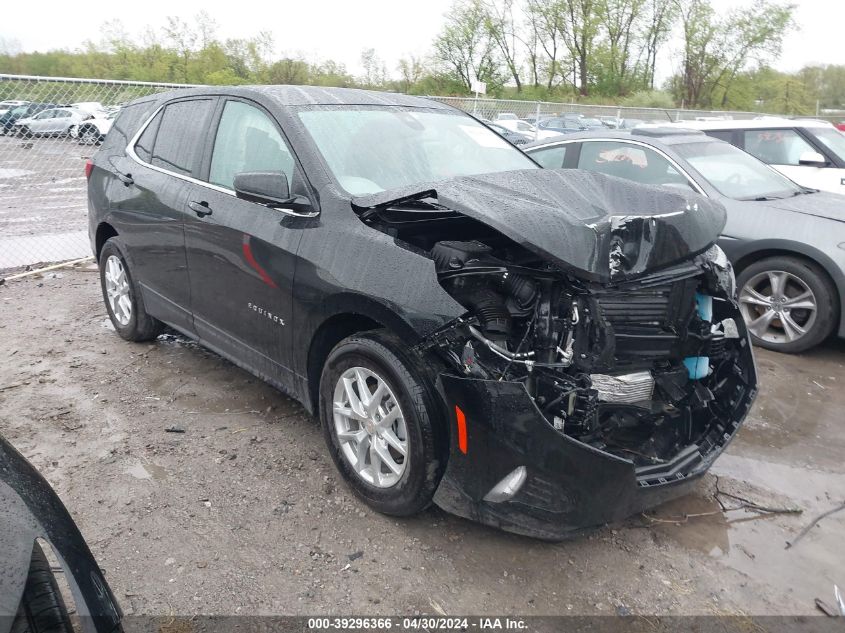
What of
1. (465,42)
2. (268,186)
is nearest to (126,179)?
(268,186)

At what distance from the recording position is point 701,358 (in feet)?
10.1

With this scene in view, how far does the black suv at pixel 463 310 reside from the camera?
98.8 inches

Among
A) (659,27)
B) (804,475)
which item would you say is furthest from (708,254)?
(659,27)

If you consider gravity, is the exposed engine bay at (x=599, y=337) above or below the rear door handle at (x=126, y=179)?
below

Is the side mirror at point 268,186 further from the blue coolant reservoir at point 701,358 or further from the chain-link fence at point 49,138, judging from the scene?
the chain-link fence at point 49,138

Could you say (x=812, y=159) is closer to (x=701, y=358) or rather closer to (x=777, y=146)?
(x=777, y=146)

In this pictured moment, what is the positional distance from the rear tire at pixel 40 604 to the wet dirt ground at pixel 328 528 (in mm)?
923

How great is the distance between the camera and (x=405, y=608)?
246cm

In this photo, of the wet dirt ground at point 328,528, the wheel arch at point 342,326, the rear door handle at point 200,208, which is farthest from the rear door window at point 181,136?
the wheel arch at point 342,326

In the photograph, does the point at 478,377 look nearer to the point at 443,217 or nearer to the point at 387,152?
the point at 443,217

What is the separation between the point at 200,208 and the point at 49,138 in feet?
19.4

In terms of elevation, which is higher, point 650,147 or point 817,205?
point 650,147

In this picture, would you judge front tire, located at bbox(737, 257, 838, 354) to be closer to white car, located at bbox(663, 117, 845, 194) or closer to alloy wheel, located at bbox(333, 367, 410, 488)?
white car, located at bbox(663, 117, 845, 194)

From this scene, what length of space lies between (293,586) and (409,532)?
56cm
